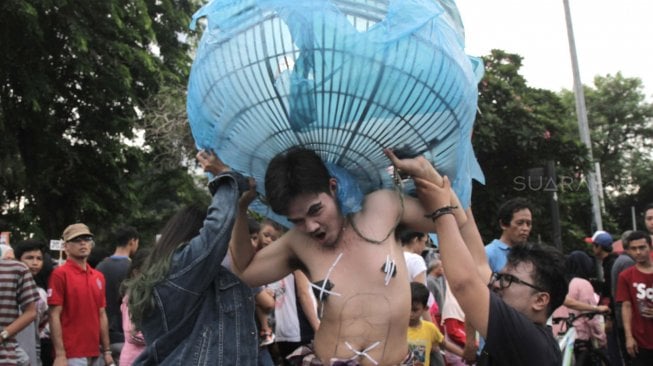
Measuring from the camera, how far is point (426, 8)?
2.49 meters

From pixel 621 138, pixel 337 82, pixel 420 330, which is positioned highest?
pixel 621 138

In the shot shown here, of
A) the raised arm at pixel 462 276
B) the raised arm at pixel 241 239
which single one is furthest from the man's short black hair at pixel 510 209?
the raised arm at pixel 462 276

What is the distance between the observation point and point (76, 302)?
6.64m

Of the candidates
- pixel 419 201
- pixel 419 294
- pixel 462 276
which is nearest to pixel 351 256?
pixel 419 201

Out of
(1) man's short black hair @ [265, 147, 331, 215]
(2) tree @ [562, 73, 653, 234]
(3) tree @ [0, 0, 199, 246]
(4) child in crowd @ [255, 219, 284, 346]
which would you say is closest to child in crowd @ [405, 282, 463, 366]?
(4) child in crowd @ [255, 219, 284, 346]

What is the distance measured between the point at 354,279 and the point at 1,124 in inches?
465

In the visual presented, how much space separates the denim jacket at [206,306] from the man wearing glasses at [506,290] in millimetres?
735

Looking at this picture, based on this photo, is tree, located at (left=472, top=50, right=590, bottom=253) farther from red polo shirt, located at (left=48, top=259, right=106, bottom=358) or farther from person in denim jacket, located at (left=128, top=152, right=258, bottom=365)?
person in denim jacket, located at (left=128, top=152, right=258, bottom=365)

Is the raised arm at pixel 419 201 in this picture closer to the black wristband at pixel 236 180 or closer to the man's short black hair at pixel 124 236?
the black wristband at pixel 236 180

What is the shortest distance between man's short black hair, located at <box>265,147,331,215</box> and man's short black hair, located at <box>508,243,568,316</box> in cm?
74

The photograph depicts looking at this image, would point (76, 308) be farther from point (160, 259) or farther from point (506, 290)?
point (506, 290)

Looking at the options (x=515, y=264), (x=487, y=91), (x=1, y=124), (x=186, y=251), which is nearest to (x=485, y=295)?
(x=515, y=264)

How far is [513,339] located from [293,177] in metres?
0.97

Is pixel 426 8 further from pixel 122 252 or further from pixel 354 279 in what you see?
pixel 122 252
